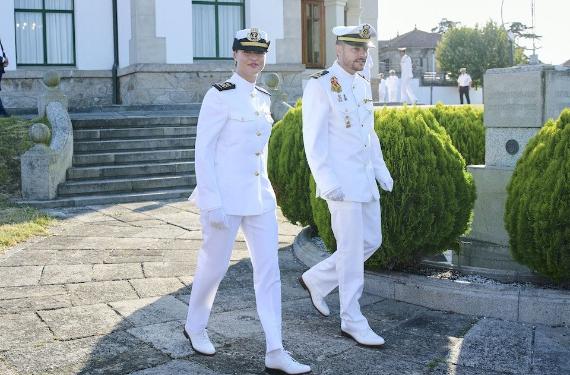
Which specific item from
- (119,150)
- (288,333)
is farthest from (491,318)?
(119,150)

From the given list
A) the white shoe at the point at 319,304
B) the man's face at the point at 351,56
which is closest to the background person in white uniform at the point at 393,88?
the white shoe at the point at 319,304

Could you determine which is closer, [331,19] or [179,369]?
[179,369]

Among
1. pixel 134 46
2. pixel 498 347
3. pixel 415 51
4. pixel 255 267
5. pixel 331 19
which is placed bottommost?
pixel 498 347

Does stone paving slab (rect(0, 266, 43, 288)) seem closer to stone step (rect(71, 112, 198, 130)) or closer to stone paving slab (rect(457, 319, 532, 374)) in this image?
stone paving slab (rect(457, 319, 532, 374))

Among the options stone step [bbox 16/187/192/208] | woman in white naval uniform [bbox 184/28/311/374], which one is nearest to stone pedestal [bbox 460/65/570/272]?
woman in white naval uniform [bbox 184/28/311/374]

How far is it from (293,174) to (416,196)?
225 cm

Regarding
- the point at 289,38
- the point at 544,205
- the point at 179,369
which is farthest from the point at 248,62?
the point at 289,38

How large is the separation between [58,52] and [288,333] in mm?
15141

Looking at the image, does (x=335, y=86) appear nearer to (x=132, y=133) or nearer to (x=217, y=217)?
(x=217, y=217)

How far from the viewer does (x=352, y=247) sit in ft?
16.3

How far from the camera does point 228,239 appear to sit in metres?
4.49

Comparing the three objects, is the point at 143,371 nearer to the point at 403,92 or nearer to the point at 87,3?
the point at 87,3

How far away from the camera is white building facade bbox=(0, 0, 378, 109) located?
57.8 ft

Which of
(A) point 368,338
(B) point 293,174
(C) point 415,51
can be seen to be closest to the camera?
(A) point 368,338
